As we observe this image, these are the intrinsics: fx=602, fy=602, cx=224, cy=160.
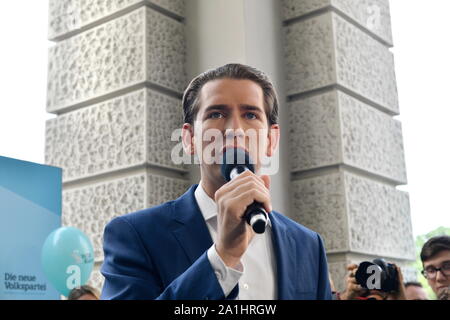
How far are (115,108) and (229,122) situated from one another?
2.52m

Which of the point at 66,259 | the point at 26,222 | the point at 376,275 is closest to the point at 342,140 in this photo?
the point at 66,259

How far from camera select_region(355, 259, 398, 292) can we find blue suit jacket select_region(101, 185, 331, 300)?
24 cm

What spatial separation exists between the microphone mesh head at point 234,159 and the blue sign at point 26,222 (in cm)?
173

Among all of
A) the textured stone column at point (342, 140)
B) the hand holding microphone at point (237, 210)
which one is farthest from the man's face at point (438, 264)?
the hand holding microphone at point (237, 210)

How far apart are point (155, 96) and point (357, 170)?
1299 millimetres

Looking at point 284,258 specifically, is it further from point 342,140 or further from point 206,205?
point 342,140

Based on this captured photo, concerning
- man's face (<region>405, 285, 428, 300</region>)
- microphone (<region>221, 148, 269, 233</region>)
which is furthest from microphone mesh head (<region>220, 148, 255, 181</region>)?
man's face (<region>405, 285, 428, 300</region>)

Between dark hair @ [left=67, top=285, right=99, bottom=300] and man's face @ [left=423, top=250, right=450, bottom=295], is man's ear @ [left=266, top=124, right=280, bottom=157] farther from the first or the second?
dark hair @ [left=67, top=285, right=99, bottom=300]

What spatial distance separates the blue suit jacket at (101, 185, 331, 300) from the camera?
4.14 feet

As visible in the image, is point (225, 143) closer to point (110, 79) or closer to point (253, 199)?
point (253, 199)

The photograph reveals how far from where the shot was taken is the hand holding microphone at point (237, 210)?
3.43ft

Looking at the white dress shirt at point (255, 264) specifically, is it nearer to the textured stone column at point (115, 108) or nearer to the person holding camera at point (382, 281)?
the person holding camera at point (382, 281)

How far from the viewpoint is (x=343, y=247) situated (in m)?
3.40

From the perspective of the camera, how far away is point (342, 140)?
3.50 meters
